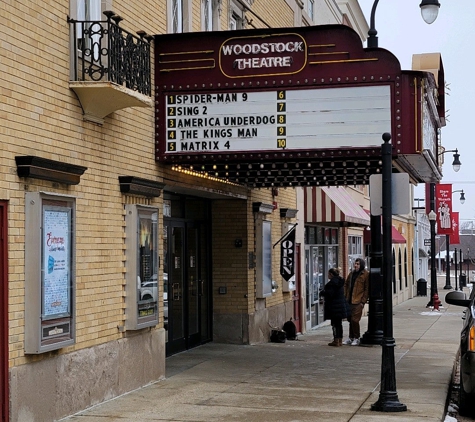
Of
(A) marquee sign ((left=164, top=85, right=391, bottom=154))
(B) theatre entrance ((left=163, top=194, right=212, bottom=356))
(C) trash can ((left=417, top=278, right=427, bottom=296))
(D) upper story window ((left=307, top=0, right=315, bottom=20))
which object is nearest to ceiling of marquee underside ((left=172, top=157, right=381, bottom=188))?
(A) marquee sign ((left=164, top=85, right=391, bottom=154))

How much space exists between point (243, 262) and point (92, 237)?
7.44 m

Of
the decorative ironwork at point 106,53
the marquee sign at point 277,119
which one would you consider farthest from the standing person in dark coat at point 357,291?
the decorative ironwork at point 106,53

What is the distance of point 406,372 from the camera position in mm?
14477

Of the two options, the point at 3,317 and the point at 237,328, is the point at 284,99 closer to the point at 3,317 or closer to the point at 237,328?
the point at 3,317

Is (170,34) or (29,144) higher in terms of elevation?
(170,34)

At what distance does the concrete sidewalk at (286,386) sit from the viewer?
10.5 m

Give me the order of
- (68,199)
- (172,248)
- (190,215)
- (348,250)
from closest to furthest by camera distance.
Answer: (68,199) < (172,248) < (190,215) < (348,250)

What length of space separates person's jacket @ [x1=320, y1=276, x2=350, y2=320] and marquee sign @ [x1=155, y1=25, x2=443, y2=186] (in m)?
5.69

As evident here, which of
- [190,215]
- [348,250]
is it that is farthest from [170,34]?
[348,250]

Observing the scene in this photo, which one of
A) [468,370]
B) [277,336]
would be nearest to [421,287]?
[277,336]

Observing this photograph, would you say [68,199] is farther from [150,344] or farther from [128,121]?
[150,344]

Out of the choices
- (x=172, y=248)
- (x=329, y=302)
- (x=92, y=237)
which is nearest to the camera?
(x=92, y=237)

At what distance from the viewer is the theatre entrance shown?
52.8ft

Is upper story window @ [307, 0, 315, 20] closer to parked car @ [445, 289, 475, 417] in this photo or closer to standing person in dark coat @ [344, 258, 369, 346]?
standing person in dark coat @ [344, 258, 369, 346]
